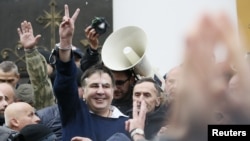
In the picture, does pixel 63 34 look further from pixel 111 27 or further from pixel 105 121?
pixel 111 27

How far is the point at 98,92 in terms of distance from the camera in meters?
2.37

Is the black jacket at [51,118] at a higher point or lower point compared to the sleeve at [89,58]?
lower

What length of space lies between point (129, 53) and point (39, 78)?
0.62 meters

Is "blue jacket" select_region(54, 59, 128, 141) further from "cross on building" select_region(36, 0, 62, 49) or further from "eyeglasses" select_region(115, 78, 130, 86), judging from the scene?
"cross on building" select_region(36, 0, 62, 49)

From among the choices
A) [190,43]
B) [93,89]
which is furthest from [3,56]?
[190,43]

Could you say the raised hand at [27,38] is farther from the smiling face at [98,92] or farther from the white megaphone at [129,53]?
the smiling face at [98,92]

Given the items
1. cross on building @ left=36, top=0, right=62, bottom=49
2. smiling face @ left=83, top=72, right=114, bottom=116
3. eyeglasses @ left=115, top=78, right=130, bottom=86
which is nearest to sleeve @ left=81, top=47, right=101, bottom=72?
eyeglasses @ left=115, top=78, right=130, bottom=86

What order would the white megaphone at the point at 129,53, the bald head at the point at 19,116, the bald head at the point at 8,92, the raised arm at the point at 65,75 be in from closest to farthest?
the raised arm at the point at 65,75, the bald head at the point at 19,116, the bald head at the point at 8,92, the white megaphone at the point at 129,53

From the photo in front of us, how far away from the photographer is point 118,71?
3.07 m

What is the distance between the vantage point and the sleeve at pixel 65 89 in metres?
2.20

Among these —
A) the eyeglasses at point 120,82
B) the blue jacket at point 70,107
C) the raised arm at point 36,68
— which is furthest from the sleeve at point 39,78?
the blue jacket at point 70,107

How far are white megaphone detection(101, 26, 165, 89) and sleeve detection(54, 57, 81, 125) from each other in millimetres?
901

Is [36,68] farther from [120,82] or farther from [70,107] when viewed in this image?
[70,107]

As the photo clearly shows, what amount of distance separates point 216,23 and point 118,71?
7.58 feet
